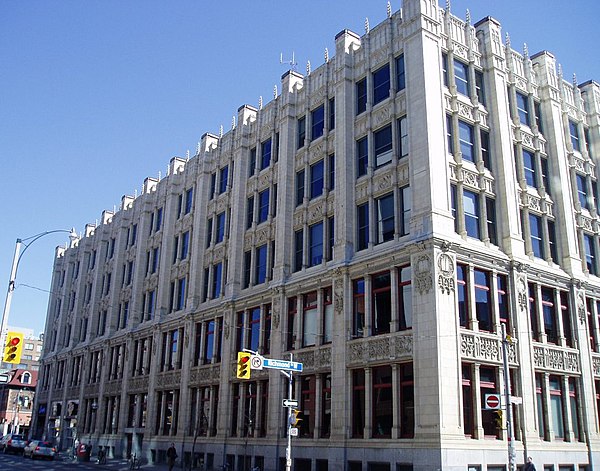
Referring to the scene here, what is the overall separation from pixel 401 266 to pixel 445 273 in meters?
2.65

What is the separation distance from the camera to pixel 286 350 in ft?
122

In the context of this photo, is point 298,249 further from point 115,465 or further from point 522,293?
point 115,465

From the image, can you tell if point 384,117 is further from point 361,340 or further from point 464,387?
point 464,387

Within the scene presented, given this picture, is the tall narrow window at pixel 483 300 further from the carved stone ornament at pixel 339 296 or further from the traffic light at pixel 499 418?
the carved stone ornament at pixel 339 296

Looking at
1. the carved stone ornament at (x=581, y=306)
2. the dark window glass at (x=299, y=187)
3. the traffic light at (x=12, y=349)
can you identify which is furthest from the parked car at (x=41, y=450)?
the carved stone ornament at (x=581, y=306)

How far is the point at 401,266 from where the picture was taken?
1207 inches

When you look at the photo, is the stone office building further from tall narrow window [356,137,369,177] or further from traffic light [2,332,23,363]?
traffic light [2,332,23,363]

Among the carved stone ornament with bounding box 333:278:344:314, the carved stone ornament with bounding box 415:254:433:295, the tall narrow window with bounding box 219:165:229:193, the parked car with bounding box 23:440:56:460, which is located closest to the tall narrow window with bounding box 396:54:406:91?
the carved stone ornament with bounding box 415:254:433:295

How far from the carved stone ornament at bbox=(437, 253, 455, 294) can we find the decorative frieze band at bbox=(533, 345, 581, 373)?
701cm

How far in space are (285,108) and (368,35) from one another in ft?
27.0

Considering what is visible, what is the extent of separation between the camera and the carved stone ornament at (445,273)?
2841 cm

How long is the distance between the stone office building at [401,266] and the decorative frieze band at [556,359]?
0.12 meters

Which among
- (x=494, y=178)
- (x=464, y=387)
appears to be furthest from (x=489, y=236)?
(x=464, y=387)

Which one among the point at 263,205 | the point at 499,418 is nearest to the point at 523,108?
the point at 263,205
